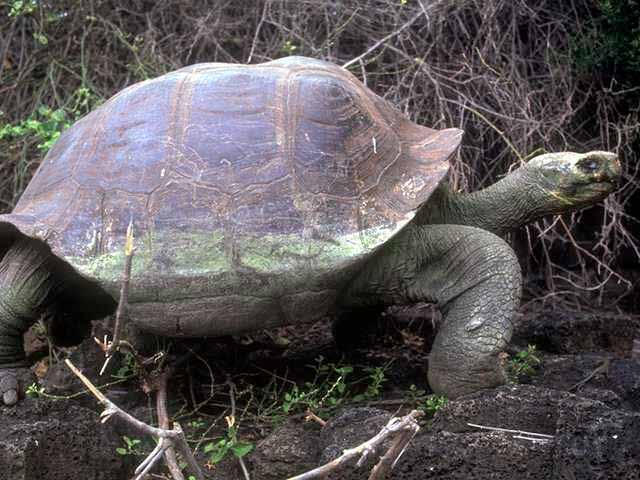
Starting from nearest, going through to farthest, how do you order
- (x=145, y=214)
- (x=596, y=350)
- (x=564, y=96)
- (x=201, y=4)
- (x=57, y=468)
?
(x=57, y=468) < (x=145, y=214) < (x=596, y=350) < (x=564, y=96) < (x=201, y=4)

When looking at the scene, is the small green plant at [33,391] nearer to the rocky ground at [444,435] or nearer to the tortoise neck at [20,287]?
the rocky ground at [444,435]

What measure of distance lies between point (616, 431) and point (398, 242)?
4.39 feet

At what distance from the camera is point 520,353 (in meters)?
Answer: 3.89

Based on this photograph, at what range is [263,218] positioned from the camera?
3.37 meters

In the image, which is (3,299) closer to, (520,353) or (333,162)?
(333,162)

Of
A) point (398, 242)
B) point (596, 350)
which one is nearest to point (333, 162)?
point (398, 242)

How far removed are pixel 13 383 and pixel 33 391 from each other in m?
0.09

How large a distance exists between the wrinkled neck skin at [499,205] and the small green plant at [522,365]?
21.5 inches

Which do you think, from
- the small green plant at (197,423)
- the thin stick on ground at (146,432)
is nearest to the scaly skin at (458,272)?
the small green plant at (197,423)

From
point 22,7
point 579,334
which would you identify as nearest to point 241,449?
point 579,334

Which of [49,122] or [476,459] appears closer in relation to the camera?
[476,459]

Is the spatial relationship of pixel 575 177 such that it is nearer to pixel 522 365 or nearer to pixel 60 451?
pixel 522 365

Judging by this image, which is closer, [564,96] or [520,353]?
[520,353]

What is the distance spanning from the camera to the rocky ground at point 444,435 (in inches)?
98.8
